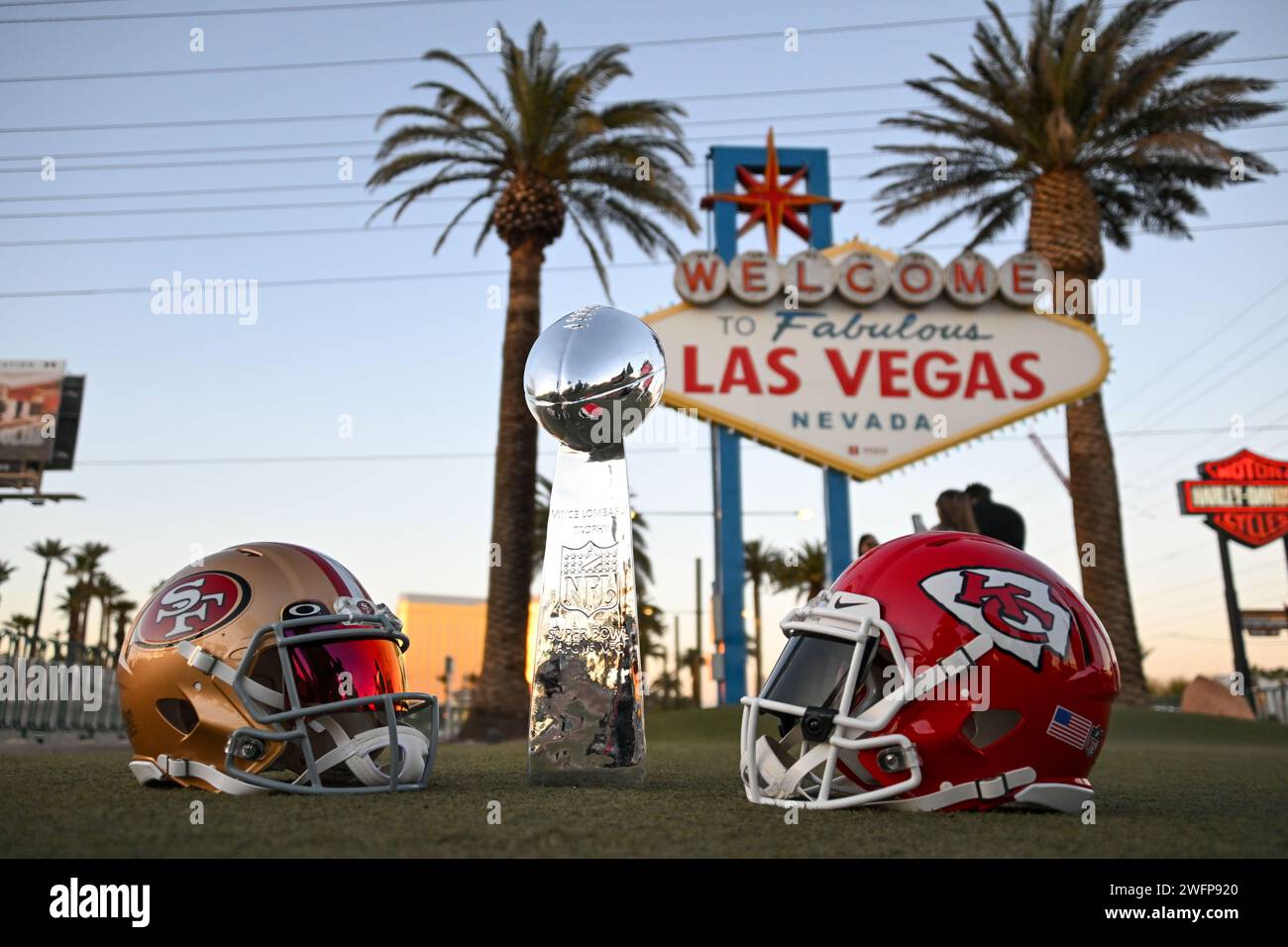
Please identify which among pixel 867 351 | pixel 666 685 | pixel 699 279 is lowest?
pixel 666 685

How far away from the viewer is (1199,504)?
100 ft

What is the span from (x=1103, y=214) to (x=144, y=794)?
72.8ft

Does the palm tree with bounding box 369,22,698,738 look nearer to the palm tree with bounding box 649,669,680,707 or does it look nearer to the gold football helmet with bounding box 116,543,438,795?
the gold football helmet with bounding box 116,543,438,795

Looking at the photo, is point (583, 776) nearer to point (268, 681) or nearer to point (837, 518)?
point (268, 681)

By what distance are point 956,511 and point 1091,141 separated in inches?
582

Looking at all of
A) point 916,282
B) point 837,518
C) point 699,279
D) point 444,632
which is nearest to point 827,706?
point 837,518

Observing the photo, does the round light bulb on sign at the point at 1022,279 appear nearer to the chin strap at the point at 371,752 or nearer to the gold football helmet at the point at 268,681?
the gold football helmet at the point at 268,681

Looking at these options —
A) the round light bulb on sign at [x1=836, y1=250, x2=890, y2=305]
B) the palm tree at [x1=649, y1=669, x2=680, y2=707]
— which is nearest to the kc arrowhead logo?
the round light bulb on sign at [x1=836, y1=250, x2=890, y2=305]

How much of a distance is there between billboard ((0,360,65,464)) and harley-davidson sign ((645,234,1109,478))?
27442mm

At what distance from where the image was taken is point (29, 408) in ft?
123

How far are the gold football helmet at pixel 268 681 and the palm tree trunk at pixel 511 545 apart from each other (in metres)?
13.0

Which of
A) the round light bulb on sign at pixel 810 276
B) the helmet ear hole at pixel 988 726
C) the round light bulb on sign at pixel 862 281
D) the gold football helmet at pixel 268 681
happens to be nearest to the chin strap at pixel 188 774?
the gold football helmet at pixel 268 681

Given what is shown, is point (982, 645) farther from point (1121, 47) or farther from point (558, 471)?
point (1121, 47)
